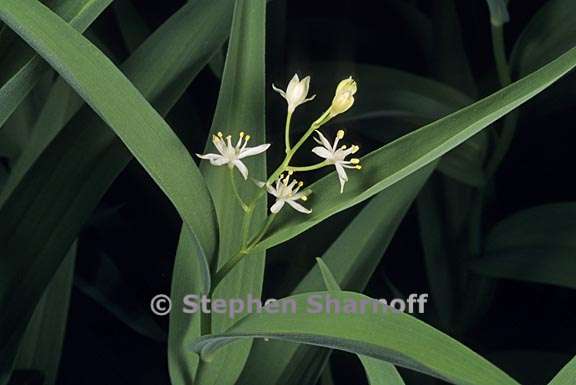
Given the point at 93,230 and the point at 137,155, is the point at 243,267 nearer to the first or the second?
the point at 137,155

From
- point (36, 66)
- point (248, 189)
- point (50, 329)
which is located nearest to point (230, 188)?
point (248, 189)

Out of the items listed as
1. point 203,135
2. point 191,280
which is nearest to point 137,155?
point 191,280

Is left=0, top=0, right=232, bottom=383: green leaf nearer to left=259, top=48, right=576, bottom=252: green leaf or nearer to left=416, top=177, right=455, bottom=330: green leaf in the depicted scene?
left=259, top=48, right=576, bottom=252: green leaf

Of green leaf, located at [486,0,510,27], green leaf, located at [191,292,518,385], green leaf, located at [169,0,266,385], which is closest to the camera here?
green leaf, located at [191,292,518,385]

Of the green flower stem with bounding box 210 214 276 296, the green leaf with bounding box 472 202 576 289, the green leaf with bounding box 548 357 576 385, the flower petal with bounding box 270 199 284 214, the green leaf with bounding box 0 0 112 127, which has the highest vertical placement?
the green leaf with bounding box 472 202 576 289

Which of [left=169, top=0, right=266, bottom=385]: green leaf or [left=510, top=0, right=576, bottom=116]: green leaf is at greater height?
[left=510, top=0, right=576, bottom=116]: green leaf

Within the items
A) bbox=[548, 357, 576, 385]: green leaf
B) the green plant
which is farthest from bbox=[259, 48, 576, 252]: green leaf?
bbox=[548, 357, 576, 385]: green leaf

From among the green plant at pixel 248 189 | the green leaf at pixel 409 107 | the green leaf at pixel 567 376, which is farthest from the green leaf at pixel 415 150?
the green leaf at pixel 409 107
